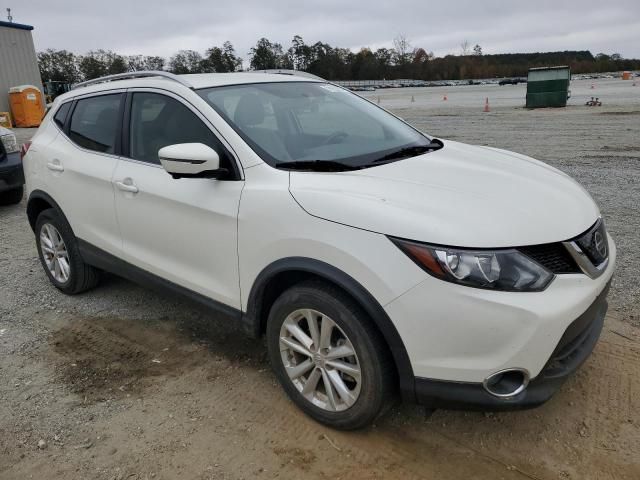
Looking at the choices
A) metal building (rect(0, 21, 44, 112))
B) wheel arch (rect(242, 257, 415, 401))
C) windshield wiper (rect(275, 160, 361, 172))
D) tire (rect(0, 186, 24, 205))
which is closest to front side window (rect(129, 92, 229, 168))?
windshield wiper (rect(275, 160, 361, 172))

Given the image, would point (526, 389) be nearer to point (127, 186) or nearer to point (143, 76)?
point (127, 186)

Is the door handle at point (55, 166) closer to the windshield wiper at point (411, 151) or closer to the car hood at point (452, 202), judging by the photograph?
the car hood at point (452, 202)

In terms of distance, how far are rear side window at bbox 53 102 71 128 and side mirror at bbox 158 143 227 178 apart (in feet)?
6.87

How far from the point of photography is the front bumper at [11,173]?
24.3 ft

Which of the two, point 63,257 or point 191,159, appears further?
point 63,257

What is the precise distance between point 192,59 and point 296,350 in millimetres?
78979

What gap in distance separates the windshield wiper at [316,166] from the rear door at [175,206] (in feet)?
0.88

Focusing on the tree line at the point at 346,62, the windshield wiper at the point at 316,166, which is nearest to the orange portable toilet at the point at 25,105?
the windshield wiper at the point at 316,166

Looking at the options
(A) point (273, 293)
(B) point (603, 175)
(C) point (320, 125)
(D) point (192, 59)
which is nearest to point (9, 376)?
(A) point (273, 293)

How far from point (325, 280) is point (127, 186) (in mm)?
1711

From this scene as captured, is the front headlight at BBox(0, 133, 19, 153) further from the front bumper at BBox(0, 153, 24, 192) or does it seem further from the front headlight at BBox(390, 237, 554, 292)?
the front headlight at BBox(390, 237, 554, 292)

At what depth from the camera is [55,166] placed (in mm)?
4250

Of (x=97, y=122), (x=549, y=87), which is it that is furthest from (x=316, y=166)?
(x=549, y=87)

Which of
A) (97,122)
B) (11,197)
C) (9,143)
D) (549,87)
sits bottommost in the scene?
(11,197)
